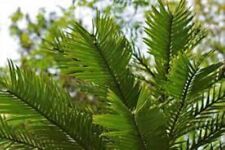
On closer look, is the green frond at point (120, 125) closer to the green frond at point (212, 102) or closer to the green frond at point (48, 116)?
the green frond at point (48, 116)

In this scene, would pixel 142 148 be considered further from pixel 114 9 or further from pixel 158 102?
pixel 114 9

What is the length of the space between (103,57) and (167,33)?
37 cm

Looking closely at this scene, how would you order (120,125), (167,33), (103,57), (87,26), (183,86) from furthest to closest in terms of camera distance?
(87,26) → (167,33) → (103,57) → (183,86) → (120,125)

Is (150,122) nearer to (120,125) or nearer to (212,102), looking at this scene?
(120,125)

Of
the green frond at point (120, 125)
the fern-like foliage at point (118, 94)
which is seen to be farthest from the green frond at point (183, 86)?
the green frond at point (120, 125)

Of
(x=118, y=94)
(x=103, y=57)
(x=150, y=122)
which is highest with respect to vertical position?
(x=103, y=57)

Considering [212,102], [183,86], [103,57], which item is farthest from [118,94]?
[212,102]

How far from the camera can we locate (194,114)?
298 cm

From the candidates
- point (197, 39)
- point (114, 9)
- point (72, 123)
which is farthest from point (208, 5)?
point (72, 123)

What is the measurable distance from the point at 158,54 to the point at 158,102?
25 cm

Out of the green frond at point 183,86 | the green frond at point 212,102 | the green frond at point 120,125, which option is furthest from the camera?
the green frond at point 212,102

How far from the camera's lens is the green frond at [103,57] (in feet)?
9.45

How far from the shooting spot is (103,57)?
2.95m

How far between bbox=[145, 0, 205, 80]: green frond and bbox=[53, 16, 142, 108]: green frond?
0.52ft
